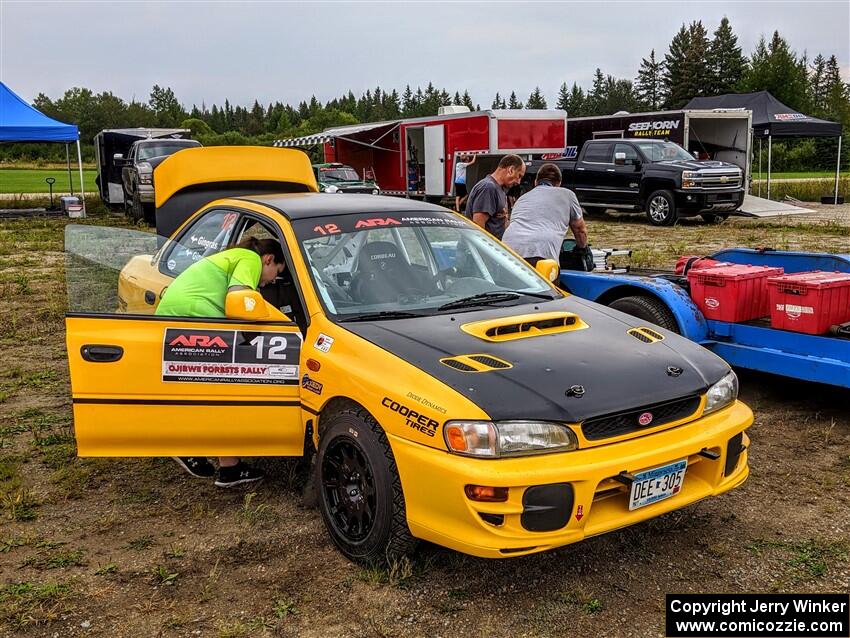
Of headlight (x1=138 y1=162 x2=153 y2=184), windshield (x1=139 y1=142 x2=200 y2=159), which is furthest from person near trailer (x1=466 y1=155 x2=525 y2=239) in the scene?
windshield (x1=139 y1=142 x2=200 y2=159)

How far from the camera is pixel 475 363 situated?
126 inches

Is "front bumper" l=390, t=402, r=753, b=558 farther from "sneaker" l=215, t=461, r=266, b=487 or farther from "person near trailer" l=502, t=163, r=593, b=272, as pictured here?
"person near trailer" l=502, t=163, r=593, b=272

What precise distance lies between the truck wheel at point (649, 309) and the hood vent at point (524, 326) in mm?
2032

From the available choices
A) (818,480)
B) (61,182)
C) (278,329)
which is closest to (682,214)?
(818,480)

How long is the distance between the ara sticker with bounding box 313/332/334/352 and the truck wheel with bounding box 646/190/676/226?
1494cm

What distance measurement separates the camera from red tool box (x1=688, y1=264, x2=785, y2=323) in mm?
5449

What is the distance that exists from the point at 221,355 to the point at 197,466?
2.87 ft

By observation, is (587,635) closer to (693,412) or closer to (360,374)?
(693,412)

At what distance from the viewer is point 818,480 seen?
425 centimetres

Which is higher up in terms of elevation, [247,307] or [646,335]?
[247,307]

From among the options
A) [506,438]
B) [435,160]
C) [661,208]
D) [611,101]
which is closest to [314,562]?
[506,438]

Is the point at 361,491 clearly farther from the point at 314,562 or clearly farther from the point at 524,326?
the point at 524,326

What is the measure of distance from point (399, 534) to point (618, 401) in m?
1.02

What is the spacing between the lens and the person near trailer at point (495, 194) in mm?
7219
